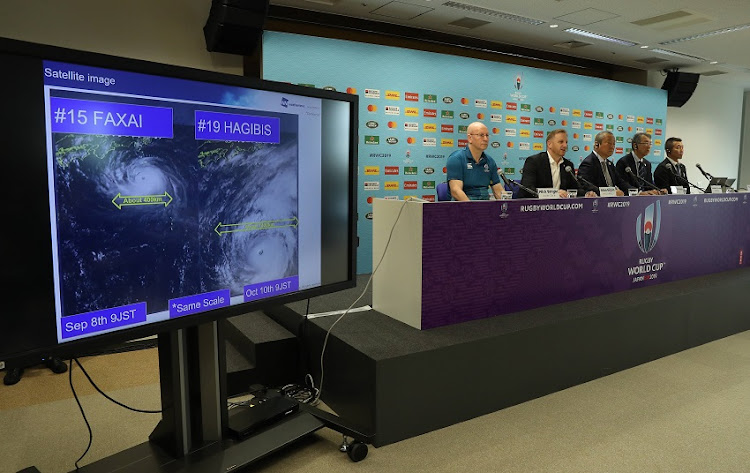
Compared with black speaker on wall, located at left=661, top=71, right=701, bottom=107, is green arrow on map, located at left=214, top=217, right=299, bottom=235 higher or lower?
lower

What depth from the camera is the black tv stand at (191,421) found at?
1660 mm

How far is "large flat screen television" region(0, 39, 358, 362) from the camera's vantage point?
1.19m

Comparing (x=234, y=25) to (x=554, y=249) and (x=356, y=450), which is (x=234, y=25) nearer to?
(x=554, y=249)

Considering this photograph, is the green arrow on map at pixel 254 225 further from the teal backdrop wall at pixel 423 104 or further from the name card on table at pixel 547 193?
the teal backdrop wall at pixel 423 104

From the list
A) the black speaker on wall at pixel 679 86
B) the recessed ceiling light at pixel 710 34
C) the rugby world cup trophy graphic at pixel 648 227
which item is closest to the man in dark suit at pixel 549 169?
the rugby world cup trophy graphic at pixel 648 227

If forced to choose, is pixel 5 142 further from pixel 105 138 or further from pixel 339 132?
pixel 339 132

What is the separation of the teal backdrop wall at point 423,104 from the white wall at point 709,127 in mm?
2898

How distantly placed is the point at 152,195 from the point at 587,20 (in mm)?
5793

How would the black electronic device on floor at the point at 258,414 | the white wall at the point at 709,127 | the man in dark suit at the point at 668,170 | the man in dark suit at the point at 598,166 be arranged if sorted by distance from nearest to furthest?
the black electronic device on floor at the point at 258,414
the man in dark suit at the point at 598,166
the man in dark suit at the point at 668,170
the white wall at the point at 709,127

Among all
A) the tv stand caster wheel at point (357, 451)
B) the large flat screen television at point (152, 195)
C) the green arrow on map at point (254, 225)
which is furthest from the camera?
the tv stand caster wheel at point (357, 451)

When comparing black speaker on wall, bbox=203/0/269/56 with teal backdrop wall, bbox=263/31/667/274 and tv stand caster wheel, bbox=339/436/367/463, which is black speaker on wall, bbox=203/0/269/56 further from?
tv stand caster wheel, bbox=339/436/367/463

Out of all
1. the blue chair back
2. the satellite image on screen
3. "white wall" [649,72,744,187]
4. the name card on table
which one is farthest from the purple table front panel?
"white wall" [649,72,744,187]

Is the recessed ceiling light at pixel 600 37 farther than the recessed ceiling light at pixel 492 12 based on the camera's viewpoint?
Yes

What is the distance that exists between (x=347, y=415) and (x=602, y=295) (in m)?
1.92
